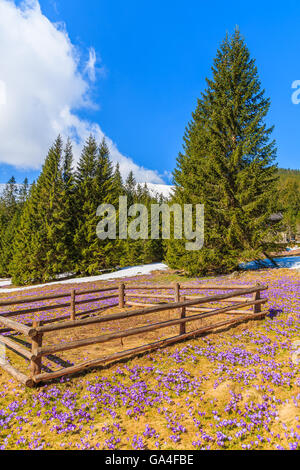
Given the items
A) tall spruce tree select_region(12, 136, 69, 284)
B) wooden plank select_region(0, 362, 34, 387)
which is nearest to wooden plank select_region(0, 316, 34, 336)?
wooden plank select_region(0, 362, 34, 387)

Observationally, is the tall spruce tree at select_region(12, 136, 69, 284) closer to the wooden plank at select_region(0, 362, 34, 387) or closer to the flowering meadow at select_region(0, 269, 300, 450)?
the wooden plank at select_region(0, 362, 34, 387)

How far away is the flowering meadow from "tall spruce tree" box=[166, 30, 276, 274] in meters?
14.4

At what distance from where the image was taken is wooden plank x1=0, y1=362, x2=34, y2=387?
5.19 m

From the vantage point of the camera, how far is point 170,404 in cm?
482

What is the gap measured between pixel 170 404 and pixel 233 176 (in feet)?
67.1

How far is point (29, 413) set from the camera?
4.52 metres

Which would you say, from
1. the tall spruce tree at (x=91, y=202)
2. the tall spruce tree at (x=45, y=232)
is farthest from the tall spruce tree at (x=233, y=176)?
the tall spruce tree at (x=45, y=232)

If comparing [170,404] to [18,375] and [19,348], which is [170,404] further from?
[19,348]

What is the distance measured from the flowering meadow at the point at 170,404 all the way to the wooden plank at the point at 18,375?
19cm

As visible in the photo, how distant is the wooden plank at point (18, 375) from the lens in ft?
17.0

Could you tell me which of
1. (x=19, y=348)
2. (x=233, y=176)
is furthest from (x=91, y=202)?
(x=19, y=348)
